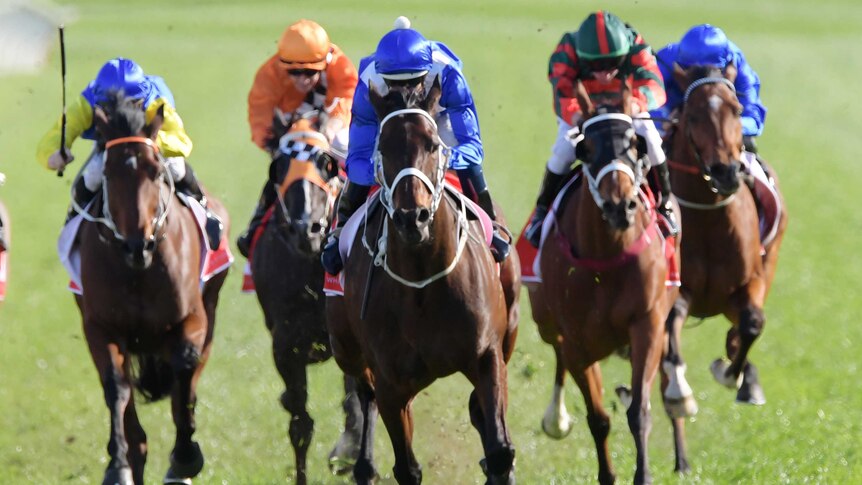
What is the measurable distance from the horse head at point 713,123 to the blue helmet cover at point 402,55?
228 cm

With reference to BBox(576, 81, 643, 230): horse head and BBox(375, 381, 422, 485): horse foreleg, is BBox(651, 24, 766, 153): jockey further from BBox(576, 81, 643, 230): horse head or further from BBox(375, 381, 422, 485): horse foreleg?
BBox(375, 381, 422, 485): horse foreleg

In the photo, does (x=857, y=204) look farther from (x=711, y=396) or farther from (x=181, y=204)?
(x=181, y=204)

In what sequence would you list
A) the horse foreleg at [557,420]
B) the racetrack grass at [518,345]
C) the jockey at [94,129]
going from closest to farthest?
1. the jockey at [94,129]
2. the horse foreleg at [557,420]
3. the racetrack grass at [518,345]

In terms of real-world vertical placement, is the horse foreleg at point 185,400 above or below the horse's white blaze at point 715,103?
below

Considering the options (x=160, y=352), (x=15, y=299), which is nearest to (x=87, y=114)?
(x=160, y=352)

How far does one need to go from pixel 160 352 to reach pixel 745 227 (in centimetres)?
369

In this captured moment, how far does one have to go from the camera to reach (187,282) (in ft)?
30.0

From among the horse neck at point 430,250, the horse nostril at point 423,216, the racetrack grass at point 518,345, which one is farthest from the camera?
the racetrack grass at point 518,345

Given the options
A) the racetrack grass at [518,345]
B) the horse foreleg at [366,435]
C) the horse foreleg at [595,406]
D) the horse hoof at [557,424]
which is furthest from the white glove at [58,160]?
the horse hoof at [557,424]

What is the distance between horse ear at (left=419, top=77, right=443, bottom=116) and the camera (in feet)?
23.8

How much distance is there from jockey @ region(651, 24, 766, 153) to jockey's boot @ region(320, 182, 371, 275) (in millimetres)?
2506

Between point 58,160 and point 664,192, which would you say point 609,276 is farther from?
point 58,160

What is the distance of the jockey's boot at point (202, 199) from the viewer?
9773mm

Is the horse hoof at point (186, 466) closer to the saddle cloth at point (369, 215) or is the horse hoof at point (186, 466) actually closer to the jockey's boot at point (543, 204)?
the saddle cloth at point (369, 215)
